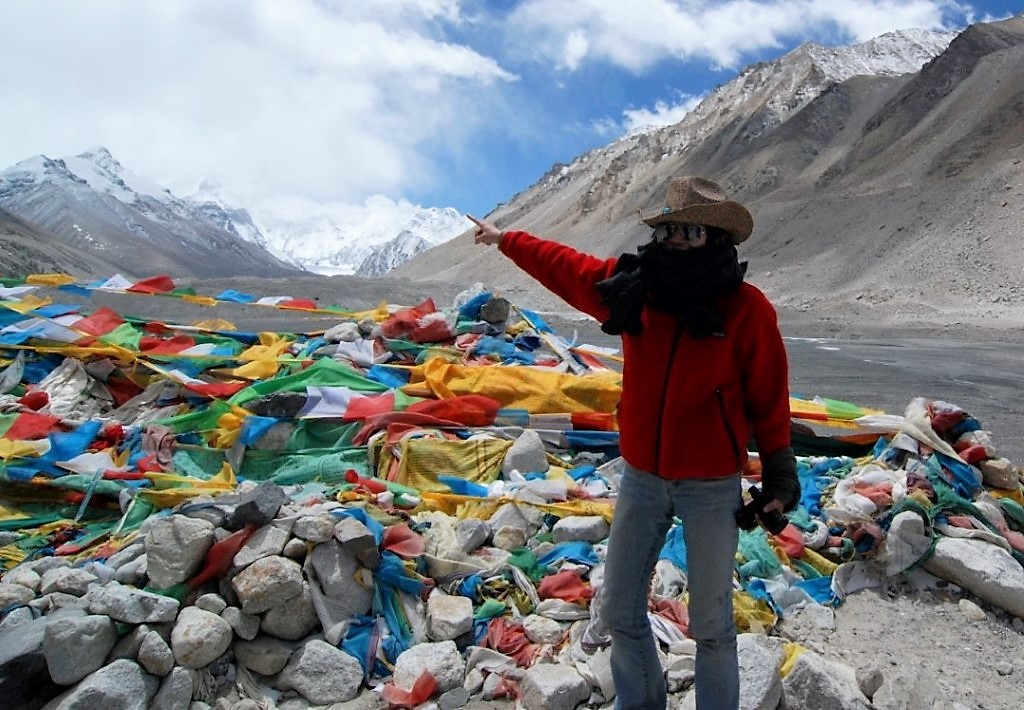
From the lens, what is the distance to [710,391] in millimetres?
2199

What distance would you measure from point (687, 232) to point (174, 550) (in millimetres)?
2583

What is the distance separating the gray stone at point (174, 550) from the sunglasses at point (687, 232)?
2437 mm

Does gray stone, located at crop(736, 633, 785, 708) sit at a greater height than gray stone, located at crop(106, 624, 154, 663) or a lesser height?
lesser

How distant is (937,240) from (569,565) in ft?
93.5

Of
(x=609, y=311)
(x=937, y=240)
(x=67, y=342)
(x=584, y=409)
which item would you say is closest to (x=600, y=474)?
(x=584, y=409)

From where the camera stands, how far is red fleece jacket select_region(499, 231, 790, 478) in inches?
86.4

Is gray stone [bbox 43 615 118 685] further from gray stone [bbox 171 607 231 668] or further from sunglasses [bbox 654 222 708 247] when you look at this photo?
sunglasses [bbox 654 222 708 247]

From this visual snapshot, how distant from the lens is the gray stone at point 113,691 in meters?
2.76

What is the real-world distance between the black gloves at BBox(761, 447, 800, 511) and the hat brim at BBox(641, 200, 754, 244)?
0.70 metres

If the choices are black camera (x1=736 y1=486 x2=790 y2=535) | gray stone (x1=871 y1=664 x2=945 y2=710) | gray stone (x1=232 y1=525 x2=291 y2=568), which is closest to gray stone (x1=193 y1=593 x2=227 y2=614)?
gray stone (x1=232 y1=525 x2=291 y2=568)

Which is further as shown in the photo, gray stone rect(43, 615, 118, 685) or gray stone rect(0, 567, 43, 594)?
gray stone rect(0, 567, 43, 594)

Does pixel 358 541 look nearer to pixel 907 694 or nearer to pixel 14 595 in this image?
pixel 14 595

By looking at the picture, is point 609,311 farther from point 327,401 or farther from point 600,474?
point 327,401

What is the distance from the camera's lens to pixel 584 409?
5844 millimetres
